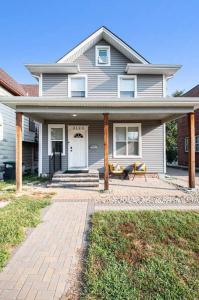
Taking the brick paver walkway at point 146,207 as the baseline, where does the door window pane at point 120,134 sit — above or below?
above

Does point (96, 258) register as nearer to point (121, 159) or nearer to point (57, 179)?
point (57, 179)

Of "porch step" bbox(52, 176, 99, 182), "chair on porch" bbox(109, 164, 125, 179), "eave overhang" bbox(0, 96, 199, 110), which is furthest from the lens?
"chair on porch" bbox(109, 164, 125, 179)

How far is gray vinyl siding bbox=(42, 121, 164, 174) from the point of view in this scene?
1200cm

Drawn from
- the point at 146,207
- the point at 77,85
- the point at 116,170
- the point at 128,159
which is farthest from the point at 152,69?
the point at 146,207

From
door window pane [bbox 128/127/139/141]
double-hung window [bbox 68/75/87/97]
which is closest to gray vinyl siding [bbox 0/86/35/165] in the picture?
double-hung window [bbox 68/75/87/97]

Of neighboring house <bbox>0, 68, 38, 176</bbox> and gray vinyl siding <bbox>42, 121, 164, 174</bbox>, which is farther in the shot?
neighboring house <bbox>0, 68, 38, 176</bbox>

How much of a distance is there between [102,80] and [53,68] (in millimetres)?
2704

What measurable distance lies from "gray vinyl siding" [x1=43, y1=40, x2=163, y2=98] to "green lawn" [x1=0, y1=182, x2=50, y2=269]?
6.50 meters

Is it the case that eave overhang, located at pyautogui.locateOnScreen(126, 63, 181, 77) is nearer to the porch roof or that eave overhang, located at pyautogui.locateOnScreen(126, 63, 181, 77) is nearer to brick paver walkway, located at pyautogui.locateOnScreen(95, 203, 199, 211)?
the porch roof

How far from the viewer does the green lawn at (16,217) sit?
154 inches

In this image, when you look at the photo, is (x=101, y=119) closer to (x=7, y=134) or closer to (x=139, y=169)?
Result: (x=139, y=169)

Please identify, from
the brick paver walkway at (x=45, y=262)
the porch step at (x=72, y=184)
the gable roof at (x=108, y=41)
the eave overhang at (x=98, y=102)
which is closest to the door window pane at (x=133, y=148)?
the porch step at (x=72, y=184)

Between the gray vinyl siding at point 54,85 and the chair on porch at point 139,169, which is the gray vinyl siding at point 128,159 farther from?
the gray vinyl siding at point 54,85

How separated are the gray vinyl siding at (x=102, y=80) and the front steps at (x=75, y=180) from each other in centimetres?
469
